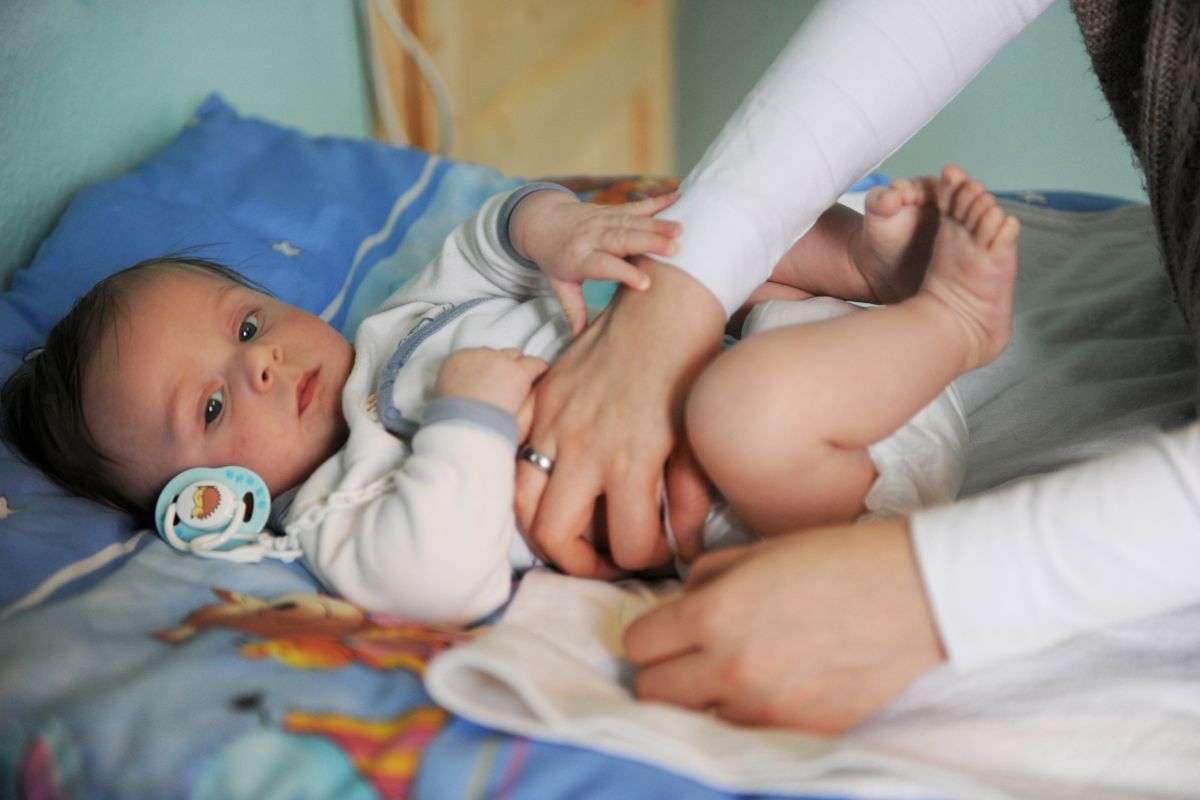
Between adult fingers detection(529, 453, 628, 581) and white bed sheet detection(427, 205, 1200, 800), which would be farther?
adult fingers detection(529, 453, 628, 581)

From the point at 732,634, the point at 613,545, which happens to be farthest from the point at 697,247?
the point at 732,634

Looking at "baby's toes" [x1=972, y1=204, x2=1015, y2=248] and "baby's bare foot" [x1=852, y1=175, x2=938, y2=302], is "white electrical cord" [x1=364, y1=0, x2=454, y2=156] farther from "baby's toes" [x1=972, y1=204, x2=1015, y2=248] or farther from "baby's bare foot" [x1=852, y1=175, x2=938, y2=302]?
"baby's toes" [x1=972, y1=204, x2=1015, y2=248]

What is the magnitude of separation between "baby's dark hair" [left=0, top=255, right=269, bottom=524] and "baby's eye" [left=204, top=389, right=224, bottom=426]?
89 mm

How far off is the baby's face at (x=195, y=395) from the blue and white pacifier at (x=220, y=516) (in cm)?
3

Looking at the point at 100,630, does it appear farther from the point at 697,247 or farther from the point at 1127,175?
the point at 1127,175

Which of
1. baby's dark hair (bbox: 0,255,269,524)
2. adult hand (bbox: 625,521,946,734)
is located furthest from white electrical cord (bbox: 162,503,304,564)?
adult hand (bbox: 625,521,946,734)

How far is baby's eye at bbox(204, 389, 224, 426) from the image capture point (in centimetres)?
93

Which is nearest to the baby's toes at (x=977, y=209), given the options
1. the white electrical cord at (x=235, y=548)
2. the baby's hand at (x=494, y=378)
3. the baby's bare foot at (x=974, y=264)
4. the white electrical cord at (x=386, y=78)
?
the baby's bare foot at (x=974, y=264)

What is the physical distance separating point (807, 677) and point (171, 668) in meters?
0.36

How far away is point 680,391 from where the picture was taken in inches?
30.7

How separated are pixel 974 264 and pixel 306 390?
22.6 inches

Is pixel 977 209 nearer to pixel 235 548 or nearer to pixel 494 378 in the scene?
pixel 494 378

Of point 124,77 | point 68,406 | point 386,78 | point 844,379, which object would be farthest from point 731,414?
point 386,78

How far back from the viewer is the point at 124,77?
130cm
